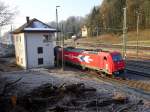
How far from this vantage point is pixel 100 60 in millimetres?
34594

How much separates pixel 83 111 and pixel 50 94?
376 centimetres

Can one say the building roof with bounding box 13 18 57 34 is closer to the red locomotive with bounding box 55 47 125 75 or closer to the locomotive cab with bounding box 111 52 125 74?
the red locomotive with bounding box 55 47 125 75

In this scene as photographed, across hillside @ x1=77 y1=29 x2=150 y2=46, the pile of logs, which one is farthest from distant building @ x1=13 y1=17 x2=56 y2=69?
Result: hillside @ x1=77 y1=29 x2=150 y2=46

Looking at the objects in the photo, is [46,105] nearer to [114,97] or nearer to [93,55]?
[114,97]

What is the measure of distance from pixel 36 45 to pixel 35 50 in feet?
2.40

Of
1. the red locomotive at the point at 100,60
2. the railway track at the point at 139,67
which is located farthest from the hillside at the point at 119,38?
the red locomotive at the point at 100,60

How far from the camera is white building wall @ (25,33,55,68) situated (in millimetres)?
41781

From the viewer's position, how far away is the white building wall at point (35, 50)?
4178 cm

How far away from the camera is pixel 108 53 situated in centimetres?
3344

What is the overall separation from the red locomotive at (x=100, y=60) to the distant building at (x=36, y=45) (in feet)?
12.5

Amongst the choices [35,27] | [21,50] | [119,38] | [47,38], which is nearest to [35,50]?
[47,38]

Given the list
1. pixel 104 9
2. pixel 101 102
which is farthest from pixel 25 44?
pixel 104 9

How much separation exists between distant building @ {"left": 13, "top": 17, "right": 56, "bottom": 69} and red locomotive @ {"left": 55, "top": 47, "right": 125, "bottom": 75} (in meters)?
3.82

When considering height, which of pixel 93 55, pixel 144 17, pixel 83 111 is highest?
pixel 144 17
